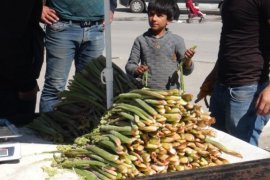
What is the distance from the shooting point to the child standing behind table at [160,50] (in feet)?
15.0

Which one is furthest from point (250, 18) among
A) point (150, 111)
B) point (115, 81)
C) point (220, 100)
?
point (150, 111)

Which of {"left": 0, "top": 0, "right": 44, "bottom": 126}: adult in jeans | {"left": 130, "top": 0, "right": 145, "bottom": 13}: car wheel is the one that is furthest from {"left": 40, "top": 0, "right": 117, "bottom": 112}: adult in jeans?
{"left": 130, "top": 0, "right": 145, "bottom": 13}: car wheel

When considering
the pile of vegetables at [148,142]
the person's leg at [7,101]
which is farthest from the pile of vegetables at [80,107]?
the person's leg at [7,101]

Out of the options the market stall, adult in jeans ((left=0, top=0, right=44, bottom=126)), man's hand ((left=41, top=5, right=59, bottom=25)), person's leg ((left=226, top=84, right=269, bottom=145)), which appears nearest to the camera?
the market stall

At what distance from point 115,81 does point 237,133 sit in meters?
0.98

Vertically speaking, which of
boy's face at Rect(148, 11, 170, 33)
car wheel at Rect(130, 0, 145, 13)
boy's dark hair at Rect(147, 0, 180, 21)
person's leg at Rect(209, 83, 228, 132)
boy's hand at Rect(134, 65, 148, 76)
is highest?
boy's dark hair at Rect(147, 0, 180, 21)

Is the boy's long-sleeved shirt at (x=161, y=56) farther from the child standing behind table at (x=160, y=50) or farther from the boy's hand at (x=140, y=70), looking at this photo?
the boy's hand at (x=140, y=70)

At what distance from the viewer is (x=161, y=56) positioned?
15.0 ft

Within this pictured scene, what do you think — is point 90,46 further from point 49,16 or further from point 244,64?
point 244,64

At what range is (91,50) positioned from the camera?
439cm

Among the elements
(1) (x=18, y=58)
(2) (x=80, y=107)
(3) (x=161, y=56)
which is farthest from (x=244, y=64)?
(1) (x=18, y=58)

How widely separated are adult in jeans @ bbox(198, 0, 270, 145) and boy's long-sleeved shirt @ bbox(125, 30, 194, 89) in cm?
93

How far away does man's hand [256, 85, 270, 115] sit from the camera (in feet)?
10.8

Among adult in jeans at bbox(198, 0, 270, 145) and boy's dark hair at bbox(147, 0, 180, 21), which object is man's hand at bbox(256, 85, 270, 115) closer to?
adult in jeans at bbox(198, 0, 270, 145)
